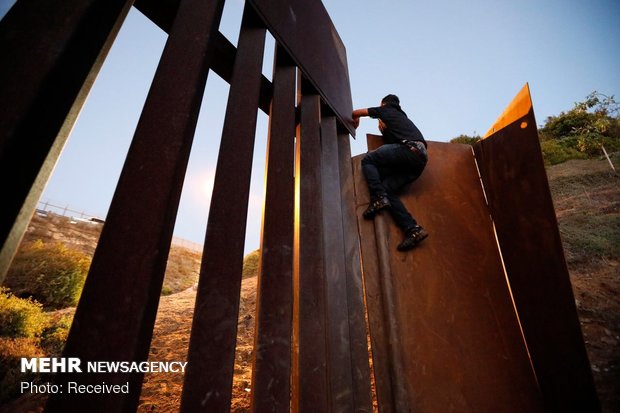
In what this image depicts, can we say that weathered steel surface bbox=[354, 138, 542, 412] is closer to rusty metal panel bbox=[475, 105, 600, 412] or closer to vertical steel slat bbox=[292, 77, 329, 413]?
rusty metal panel bbox=[475, 105, 600, 412]

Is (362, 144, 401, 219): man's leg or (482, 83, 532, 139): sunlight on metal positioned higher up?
(482, 83, 532, 139): sunlight on metal

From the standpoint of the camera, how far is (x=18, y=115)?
590 millimetres

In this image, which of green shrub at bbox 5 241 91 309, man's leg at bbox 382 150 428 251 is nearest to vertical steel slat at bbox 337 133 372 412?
man's leg at bbox 382 150 428 251

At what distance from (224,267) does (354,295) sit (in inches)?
51.4

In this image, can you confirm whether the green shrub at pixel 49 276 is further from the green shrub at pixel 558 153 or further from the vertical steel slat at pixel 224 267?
the green shrub at pixel 558 153

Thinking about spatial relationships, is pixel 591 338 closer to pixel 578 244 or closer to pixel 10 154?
pixel 578 244

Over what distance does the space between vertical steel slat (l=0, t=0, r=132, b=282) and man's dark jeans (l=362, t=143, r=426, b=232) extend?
219cm

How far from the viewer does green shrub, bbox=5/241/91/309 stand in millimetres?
10883

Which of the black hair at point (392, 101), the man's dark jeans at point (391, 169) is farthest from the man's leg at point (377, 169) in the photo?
the black hair at point (392, 101)

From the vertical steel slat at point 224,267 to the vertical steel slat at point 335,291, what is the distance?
0.86 m

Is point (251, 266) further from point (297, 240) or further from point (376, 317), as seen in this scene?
point (297, 240)

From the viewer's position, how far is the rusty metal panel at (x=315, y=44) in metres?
1.77

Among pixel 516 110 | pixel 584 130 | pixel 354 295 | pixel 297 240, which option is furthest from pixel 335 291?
pixel 584 130

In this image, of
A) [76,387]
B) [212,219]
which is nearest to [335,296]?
[212,219]
